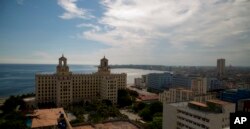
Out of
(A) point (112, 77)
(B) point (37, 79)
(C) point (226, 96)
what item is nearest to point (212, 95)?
(C) point (226, 96)

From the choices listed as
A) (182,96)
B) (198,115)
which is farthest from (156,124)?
(182,96)

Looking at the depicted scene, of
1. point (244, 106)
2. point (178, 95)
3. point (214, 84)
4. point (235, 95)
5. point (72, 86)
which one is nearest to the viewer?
point (244, 106)

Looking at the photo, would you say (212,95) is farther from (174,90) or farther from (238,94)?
(174,90)

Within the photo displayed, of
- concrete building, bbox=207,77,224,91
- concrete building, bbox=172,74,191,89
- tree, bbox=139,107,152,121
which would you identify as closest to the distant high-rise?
concrete building, bbox=207,77,224,91

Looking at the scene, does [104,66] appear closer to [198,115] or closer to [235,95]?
[235,95]

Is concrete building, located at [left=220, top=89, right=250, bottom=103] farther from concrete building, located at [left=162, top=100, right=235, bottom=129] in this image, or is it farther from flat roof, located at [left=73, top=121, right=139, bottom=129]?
flat roof, located at [left=73, top=121, right=139, bottom=129]
